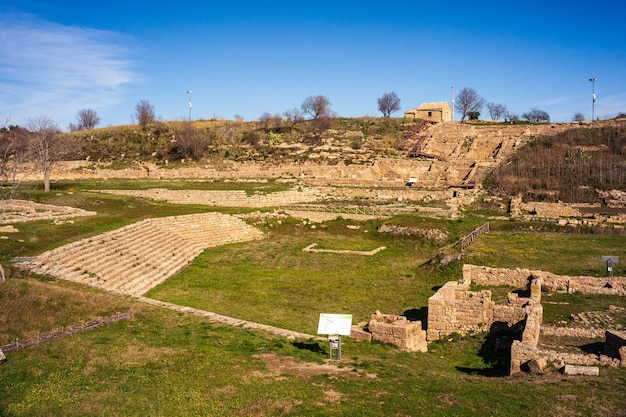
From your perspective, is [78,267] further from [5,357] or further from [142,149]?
[142,149]

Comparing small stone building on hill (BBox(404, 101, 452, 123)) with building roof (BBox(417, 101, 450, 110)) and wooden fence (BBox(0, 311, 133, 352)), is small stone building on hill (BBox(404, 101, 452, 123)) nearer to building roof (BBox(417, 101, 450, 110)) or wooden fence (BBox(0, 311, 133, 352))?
building roof (BBox(417, 101, 450, 110))

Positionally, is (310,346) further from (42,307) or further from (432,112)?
(432,112)

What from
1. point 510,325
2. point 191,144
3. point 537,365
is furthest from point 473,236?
point 191,144

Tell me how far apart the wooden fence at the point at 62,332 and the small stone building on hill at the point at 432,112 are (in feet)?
249

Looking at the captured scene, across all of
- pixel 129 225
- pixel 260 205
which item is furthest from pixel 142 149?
pixel 129 225

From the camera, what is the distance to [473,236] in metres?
34.6

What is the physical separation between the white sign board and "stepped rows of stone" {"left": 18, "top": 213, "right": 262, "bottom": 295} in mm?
10740

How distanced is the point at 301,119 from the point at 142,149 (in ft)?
89.8

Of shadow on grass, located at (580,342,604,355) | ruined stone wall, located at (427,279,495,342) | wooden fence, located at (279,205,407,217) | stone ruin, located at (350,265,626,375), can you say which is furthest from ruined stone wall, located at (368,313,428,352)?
wooden fence, located at (279,205,407,217)

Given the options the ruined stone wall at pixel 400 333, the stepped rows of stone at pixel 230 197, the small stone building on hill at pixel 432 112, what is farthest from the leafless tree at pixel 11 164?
the small stone building on hill at pixel 432 112

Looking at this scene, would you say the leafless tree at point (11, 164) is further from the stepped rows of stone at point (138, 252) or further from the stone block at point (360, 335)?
the stone block at point (360, 335)

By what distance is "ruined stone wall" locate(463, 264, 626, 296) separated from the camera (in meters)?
22.2

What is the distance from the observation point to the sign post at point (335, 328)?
14.8 m

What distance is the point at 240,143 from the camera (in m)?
81.9
